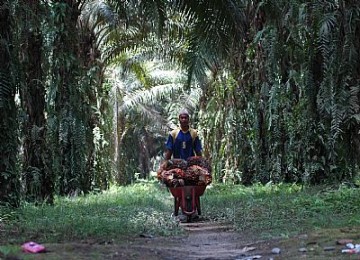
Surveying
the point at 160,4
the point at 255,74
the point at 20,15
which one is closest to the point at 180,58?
the point at 255,74

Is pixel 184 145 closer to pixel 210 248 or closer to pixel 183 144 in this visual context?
pixel 183 144

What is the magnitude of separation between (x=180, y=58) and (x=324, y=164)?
10285mm

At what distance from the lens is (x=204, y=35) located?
33.6 ft

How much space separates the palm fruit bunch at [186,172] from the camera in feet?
29.7

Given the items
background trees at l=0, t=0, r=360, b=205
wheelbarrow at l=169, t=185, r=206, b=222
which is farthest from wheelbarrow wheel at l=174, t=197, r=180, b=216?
background trees at l=0, t=0, r=360, b=205

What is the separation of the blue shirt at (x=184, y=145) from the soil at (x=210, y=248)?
2.47 meters

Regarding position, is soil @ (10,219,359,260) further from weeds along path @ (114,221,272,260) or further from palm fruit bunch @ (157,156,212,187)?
palm fruit bunch @ (157,156,212,187)

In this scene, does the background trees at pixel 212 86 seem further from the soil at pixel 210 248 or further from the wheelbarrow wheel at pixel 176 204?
the soil at pixel 210 248

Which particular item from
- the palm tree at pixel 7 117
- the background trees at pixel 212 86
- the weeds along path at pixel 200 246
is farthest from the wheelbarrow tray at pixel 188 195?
the palm tree at pixel 7 117

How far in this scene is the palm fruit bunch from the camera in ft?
29.7

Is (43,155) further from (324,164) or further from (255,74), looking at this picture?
(255,74)

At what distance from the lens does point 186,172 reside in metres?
9.12

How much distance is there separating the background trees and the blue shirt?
1.74m

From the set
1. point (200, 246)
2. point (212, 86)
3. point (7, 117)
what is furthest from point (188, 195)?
point (212, 86)
